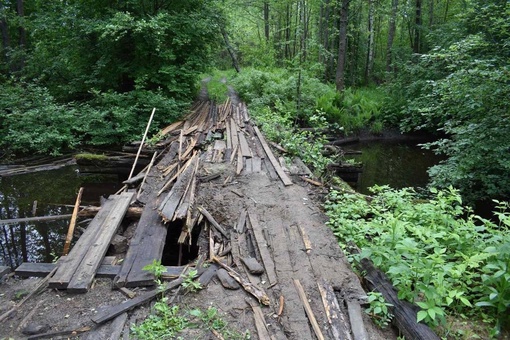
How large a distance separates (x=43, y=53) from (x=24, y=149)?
6131 mm

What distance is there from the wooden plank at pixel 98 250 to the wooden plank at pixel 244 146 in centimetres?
308

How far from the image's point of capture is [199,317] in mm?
3502

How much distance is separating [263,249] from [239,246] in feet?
1.23

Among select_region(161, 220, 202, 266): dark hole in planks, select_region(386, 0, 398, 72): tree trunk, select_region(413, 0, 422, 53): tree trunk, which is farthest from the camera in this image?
select_region(413, 0, 422, 53): tree trunk

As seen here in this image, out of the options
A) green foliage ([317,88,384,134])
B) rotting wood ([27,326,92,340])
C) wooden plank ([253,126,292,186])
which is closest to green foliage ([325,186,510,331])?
wooden plank ([253,126,292,186])

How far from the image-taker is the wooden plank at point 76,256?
403 centimetres

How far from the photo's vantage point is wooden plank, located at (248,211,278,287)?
4.04m

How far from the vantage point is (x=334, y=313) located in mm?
3514

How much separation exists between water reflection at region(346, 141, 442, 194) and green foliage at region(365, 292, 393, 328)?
21.3 ft

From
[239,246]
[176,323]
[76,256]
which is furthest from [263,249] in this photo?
[76,256]

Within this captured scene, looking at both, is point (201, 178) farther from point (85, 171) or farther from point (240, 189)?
point (85, 171)

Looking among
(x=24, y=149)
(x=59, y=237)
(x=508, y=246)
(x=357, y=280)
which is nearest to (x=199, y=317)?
(x=357, y=280)

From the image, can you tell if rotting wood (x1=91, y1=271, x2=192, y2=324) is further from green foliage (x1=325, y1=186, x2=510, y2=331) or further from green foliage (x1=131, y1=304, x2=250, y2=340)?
green foliage (x1=325, y1=186, x2=510, y2=331)

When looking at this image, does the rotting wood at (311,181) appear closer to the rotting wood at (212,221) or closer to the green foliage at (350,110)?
the rotting wood at (212,221)
